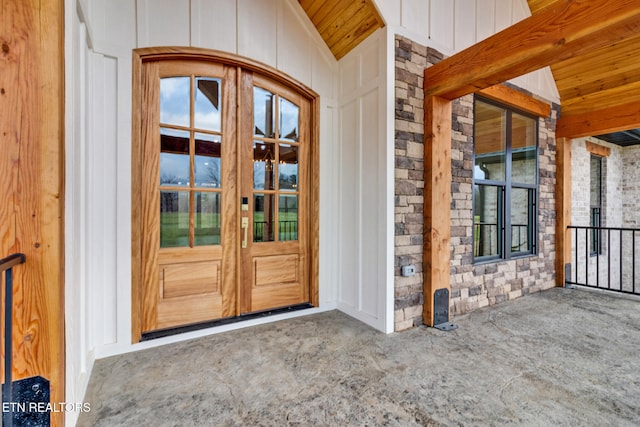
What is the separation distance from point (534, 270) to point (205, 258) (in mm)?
4375

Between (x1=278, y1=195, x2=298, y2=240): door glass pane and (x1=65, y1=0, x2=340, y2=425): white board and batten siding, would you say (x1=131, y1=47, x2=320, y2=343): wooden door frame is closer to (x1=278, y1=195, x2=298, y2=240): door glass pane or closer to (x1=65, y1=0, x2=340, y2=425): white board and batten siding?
(x1=65, y1=0, x2=340, y2=425): white board and batten siding

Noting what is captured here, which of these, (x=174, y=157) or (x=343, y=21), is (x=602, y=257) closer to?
(x=343, y=21)

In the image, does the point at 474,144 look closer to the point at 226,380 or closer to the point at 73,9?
the point at 226,380

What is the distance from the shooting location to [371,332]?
111 inches

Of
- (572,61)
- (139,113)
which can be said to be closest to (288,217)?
(139,113)

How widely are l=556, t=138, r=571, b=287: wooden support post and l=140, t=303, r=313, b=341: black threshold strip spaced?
3938 millimetres

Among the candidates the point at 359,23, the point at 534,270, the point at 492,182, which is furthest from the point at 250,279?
the point at 534,270

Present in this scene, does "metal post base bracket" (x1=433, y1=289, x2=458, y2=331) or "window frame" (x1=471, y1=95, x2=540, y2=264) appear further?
"window frame" (x1=471, y1=95, x2=540, y2=264)

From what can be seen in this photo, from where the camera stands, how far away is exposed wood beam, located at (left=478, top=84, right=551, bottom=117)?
12.0 feet

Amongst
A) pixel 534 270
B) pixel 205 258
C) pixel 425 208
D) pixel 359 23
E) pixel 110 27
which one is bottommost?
pixel 534 270

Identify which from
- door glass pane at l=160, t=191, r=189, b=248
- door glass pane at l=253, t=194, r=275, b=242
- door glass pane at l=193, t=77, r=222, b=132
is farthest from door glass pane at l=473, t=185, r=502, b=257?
door glass pane at l=160, t=191, r=189, b=248

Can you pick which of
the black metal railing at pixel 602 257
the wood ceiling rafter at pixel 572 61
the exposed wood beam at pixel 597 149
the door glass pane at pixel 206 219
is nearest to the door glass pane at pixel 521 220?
the black metal railing at pixel 602 257

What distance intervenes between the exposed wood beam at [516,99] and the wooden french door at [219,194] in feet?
7.37

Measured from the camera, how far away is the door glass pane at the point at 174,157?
2.69 metres
